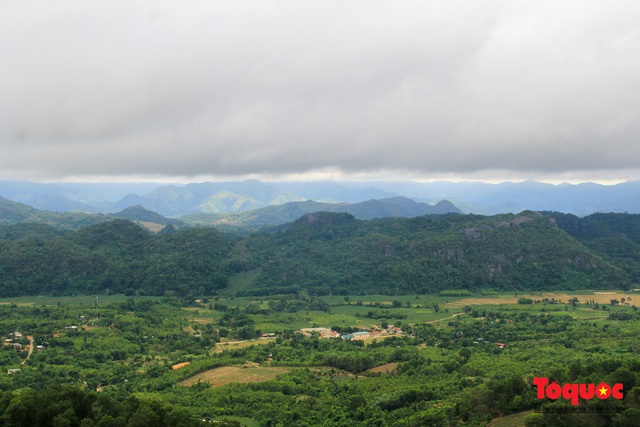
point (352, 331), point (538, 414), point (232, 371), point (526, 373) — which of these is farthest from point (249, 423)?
point (352, 331)

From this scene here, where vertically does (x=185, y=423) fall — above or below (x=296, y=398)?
above

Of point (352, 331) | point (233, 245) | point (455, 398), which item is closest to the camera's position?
point (455, 398)

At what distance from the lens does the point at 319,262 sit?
515ft

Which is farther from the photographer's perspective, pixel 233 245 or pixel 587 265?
pixel 233 245

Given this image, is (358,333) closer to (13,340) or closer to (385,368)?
(385,368)

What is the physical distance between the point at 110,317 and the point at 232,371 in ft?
127

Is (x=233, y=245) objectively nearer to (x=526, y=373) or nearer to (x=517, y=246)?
(x=517, y=246)

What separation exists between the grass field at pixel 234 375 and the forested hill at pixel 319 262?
6755 centimetres

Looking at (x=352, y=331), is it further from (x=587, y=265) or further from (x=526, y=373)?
(x=587, y=265)

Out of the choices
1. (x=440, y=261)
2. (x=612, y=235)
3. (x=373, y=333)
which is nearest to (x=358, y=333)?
(x=373, y=333)

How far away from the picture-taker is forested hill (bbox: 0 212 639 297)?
441ft

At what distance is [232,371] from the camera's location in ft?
215

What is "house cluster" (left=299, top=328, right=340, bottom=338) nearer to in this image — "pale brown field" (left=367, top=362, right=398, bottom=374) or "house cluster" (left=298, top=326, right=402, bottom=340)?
"house cluster" (left=298, top=326, right=402, bottom=340)

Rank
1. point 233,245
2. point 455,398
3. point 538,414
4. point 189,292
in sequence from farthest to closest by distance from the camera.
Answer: point 233,245 → point 189,292 → point 455,398 → point 538,414
